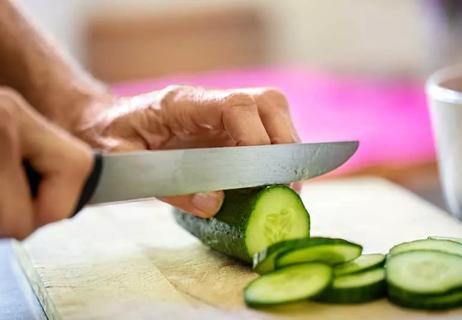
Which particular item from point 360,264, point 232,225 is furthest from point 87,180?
point 360,264

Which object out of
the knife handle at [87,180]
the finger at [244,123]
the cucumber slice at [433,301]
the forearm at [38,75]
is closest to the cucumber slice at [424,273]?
the cucumber slice at [433,301]

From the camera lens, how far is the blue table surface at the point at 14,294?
127cm

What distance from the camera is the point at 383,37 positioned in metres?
4.43

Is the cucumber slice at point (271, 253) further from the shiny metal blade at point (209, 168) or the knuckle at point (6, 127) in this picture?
the knuckle at point (6, 127)

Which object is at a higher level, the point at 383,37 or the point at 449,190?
the point at 449,190

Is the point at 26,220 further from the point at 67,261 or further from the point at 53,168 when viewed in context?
the point at 67,261

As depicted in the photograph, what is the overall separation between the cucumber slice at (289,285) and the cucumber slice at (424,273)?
8cm

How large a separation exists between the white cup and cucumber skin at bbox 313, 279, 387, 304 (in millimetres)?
401

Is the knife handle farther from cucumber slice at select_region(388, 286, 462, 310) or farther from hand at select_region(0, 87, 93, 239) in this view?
cucumber slice at select_region(388, 286, 462, 310)

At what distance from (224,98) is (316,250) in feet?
0.93

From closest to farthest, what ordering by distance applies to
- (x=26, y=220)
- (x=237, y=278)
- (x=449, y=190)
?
1. (x=26, y=220)
2. (x=237, y=278)
3. (x=449, y=190)

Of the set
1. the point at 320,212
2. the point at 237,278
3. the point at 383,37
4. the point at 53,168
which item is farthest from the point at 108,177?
the point at 383,37

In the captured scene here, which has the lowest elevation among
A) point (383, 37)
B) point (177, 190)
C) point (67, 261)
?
point (383, 37)

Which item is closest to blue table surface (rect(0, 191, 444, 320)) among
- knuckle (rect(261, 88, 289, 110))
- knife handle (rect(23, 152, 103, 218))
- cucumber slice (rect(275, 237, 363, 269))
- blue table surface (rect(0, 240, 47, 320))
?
blue table surface (rect(0, 240, 47, 320))
